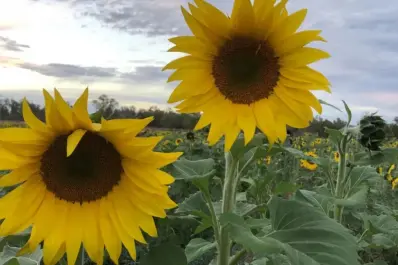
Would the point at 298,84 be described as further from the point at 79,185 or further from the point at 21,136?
the point at 21,136

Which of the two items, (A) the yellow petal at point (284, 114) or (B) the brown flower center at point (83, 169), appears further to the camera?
(A) the yellow petal at point (284, 114)

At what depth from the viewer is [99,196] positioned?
133 centimetres

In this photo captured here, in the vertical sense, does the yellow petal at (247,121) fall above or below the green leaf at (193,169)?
above

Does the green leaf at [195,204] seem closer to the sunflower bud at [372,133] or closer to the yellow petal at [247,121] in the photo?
the yellow petal at [247,121]

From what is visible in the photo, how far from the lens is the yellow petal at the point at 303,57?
1526 millimetres

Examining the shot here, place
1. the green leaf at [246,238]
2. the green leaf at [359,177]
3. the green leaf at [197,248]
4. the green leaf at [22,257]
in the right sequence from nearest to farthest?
the green leaf at [246,238] < the green leaf at [22,257] < the green leaf at [197,248] < the green leaf at [359,177]

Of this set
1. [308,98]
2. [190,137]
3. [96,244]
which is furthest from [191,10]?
[190,137]

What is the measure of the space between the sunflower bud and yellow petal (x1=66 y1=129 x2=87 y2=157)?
51.1 inches

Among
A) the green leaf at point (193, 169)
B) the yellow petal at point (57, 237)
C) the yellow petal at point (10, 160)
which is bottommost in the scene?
the yellow petal at point (57, 237)

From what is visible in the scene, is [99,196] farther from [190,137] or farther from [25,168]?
[190,137]

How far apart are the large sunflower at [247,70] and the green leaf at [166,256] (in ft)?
1.02

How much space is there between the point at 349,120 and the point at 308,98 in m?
0.68

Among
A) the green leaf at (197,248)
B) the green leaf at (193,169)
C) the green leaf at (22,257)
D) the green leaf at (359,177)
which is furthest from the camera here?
the green leaf at (359,177)

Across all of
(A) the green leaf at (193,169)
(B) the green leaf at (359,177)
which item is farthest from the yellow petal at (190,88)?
(B) the green leaf at (359,177)
